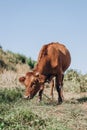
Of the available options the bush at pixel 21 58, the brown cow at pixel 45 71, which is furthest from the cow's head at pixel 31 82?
the bush at pixel 21 58

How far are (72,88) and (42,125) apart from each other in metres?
9.55

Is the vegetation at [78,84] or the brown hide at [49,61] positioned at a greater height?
the brown hide at [49,61]

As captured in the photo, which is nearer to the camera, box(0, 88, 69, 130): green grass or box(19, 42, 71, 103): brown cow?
box(0, 88, 69, 130): green grass

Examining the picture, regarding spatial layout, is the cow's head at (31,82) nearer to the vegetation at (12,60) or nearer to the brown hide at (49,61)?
the brown hide at (49,61)

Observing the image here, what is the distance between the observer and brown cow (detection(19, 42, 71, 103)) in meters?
13.9

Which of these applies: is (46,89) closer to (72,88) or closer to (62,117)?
(72,88)

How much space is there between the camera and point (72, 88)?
19484 mm

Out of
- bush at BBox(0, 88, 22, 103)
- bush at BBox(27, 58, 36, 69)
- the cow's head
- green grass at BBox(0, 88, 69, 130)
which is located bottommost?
green grass at BBox(0, 88, 69, 130)

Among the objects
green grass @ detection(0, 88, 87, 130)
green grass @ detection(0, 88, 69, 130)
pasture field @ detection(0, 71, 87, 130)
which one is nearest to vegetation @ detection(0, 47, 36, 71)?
pasture field @ detection(0, 71, 87, 130)

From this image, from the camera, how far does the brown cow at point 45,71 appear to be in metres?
13.9

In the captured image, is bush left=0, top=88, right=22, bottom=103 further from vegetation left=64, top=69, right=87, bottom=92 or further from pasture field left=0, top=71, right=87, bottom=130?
vegetation left=64, top=69, right=87, bottom=92

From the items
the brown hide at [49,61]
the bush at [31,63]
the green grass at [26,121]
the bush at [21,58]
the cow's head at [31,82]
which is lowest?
the green grass at [26,121]

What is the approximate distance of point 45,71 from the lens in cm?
1484

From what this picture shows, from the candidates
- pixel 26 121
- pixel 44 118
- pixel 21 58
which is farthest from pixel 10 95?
pixel 21 58
